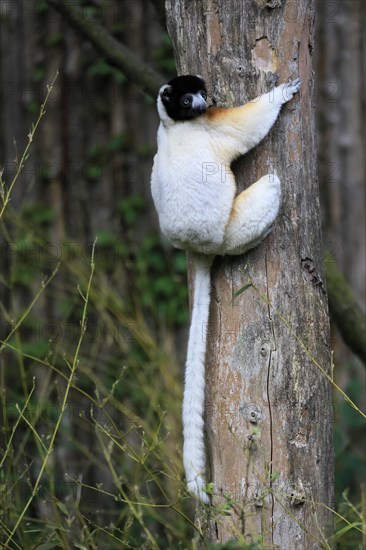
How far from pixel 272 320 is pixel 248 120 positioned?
2.69ft

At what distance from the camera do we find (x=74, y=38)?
19.7 feet

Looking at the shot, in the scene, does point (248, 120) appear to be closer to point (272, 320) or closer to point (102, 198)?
point (272, 320)

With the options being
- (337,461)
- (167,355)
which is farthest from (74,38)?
(337,461)

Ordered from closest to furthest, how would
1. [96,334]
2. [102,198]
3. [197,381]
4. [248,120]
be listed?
[248,120] < [197,381] < [96,334] < [102,198]

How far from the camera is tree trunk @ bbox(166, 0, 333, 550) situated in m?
3.16

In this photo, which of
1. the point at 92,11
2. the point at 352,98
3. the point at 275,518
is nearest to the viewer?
the point at 275,518

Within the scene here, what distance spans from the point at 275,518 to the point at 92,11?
4.12 metres

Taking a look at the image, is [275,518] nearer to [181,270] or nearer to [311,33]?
[311,33]

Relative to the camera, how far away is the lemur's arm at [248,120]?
312 cm

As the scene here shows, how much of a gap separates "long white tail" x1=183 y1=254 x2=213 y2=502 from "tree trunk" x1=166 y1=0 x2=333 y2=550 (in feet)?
0.19

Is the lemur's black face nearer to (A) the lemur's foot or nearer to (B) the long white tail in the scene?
(A) the lemur's foot

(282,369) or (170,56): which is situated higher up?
(170,56)

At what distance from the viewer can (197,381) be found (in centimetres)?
327

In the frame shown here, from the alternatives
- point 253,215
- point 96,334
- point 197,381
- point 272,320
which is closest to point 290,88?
point 253,215
